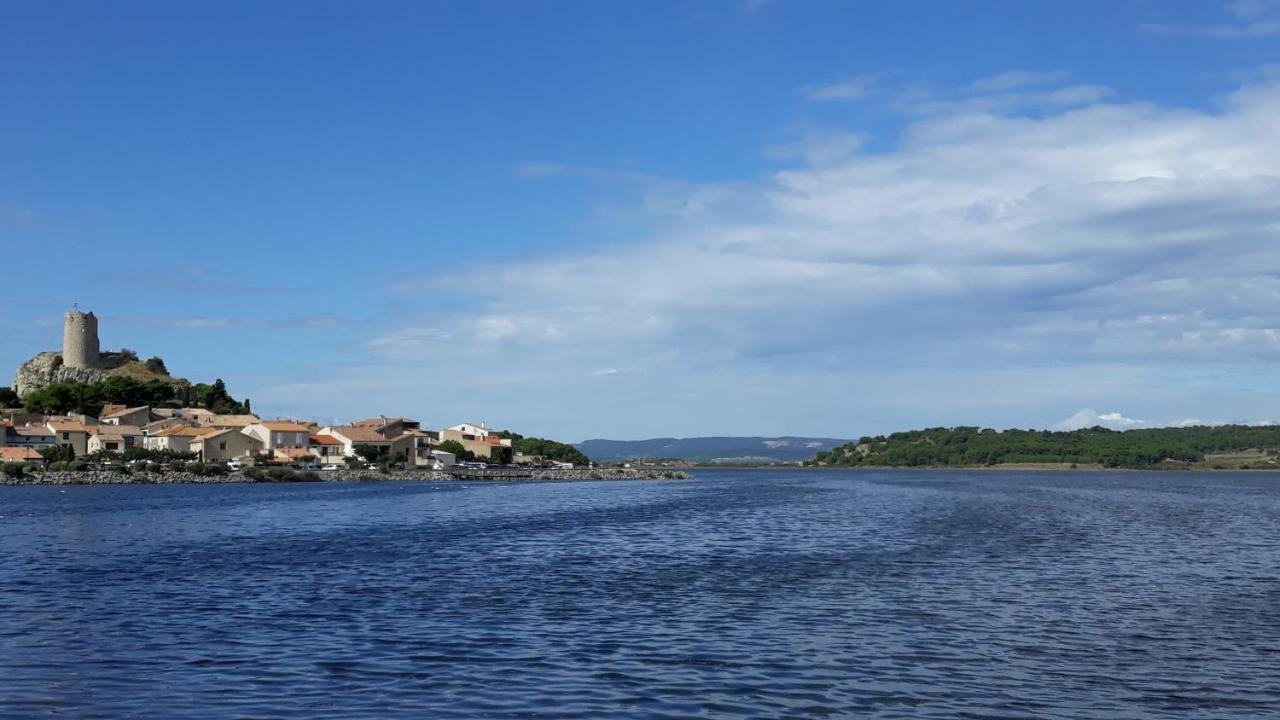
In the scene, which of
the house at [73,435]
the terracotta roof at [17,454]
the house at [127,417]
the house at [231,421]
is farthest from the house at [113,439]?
the house at [231,421]

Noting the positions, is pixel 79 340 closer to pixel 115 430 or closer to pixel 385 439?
pixel 115 430

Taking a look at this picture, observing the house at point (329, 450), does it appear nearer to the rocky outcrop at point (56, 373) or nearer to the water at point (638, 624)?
the rocky outcrop at point (56, 373)

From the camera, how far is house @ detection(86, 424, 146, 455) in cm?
12312

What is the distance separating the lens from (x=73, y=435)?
122750 millimetres

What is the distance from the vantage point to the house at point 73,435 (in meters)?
122

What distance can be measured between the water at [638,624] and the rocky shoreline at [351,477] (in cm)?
6364

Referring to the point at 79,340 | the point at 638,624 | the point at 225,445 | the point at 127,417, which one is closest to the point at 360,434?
the point at 225,445

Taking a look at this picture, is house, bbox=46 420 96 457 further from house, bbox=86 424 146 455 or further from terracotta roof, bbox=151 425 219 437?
terracotta roof, bbox=151 425 219 437


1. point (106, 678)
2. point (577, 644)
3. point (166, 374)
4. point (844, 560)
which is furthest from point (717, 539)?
point (166, 374)

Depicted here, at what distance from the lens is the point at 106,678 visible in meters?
15.1

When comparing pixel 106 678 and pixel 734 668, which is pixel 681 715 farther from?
pixel 106 678

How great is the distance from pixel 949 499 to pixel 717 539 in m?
42.1

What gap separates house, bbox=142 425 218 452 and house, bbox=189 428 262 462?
76cm

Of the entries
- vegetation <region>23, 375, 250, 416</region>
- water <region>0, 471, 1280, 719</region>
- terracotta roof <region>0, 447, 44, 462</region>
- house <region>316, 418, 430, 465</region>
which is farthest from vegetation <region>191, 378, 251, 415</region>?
water <region>0, 471, 1280, 719</region>
